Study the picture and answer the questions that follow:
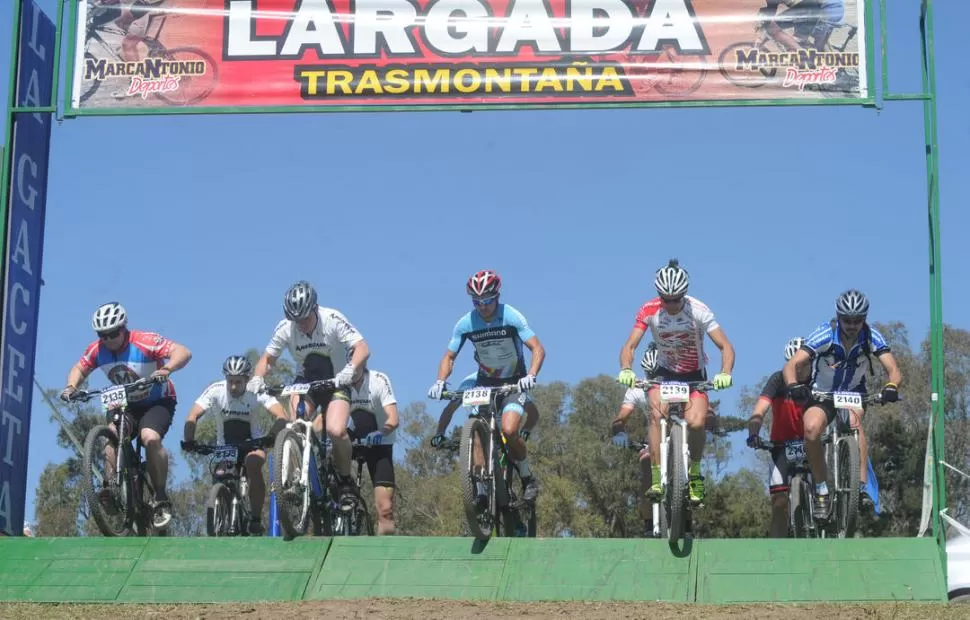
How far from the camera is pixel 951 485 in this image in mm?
52125

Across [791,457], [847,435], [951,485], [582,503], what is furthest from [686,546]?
[951,485]

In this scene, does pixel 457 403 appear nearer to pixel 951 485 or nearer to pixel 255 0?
pixel 255 0

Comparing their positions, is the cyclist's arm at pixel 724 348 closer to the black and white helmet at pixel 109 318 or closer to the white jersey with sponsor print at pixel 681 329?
the white jersey with sponsor print at pixel 681 329

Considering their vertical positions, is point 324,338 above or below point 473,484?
above

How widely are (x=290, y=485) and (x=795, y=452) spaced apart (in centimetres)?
541

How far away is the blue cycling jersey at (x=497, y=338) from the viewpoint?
13688mm

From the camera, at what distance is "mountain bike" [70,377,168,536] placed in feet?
43.7

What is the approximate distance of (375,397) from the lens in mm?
14812

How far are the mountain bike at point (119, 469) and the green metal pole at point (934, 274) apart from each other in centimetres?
744

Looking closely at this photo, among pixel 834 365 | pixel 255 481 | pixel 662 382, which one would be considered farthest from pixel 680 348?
pixel 255 481

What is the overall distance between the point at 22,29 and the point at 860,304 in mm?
8973

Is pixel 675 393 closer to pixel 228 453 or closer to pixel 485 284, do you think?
pixel 485 284

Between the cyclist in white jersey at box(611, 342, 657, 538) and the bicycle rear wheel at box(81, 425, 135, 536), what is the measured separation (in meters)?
5.06

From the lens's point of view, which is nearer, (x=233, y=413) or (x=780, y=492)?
(x=780, y=492)
